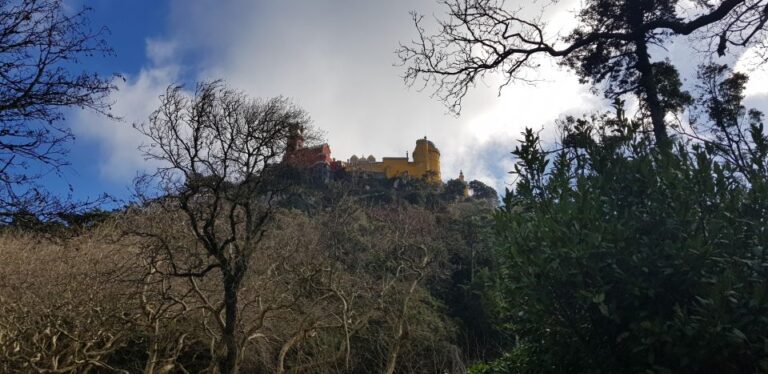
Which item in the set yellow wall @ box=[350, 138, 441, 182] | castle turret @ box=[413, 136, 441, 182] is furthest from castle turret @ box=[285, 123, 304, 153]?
castle turret @ box=[413, 136, 441, 182]

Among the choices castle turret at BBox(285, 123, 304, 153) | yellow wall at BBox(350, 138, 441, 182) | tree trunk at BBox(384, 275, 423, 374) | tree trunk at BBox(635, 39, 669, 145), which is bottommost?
tree trunk at BBox(384, 275, 423, 374)

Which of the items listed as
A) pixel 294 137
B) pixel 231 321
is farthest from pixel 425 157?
pixel 231 321

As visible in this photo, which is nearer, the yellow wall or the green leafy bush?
A: the green leafy bush

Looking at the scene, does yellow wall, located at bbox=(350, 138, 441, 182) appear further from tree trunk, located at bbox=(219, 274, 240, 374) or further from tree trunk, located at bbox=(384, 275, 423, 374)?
tree trunk, located at bbox=(219, 274, 240, 374)

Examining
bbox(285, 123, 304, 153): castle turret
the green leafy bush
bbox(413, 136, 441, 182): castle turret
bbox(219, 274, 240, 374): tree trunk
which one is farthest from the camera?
bbox(413, 136, 441, 182): castle turret

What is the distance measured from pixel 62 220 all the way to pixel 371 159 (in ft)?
177

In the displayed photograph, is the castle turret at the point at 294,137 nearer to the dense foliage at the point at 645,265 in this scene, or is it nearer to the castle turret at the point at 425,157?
the dense foliage at the point at 645,265

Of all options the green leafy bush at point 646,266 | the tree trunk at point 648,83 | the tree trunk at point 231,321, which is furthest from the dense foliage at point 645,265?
the tree trunk at point 231,321

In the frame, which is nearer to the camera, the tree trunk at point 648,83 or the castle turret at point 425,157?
the tree trunk at point 648,83

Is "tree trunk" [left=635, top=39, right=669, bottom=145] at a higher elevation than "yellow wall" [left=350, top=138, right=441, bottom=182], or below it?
below

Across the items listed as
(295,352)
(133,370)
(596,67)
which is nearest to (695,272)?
(596,67)

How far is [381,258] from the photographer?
1980cm

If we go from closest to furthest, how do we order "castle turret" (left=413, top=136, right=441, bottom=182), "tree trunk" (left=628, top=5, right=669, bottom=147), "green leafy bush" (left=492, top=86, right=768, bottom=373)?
"green leafy bush" (left=492, top=86, right=768, bottom=373)
"tree trunk" (left=628, top=5, right=669, bottom=147)
"castle turret" (left=413, top=136, right=441, bottom=182)

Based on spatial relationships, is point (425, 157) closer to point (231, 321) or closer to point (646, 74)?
point (231, 321)
